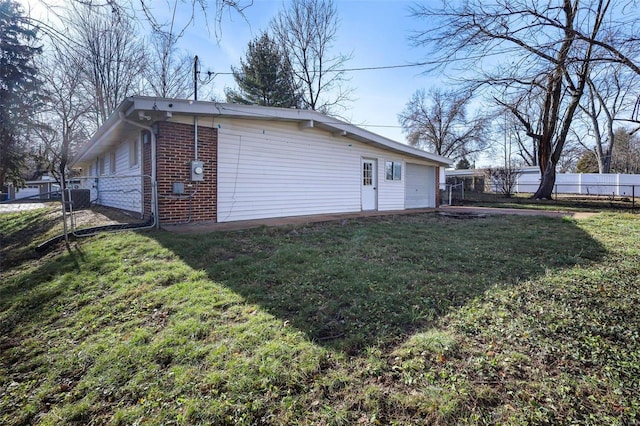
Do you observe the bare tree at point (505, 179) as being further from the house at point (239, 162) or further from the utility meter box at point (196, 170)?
the utility meter box at point (196, 170)

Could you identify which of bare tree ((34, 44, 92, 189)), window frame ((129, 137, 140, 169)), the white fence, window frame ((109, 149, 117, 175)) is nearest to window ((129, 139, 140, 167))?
window frame ((129, 137, 140, 169))

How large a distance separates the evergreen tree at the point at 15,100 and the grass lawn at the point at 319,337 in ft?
10.0

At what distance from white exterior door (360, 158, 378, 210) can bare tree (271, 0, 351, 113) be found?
1051cm

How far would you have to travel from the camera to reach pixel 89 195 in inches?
562

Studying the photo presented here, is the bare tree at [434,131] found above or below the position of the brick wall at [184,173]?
above

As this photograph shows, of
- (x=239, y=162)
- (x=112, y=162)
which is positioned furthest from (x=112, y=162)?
(x=239, y=162)

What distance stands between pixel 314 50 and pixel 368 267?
1939 cm

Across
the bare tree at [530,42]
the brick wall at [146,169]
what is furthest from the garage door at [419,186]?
the brick wall at [146,169]

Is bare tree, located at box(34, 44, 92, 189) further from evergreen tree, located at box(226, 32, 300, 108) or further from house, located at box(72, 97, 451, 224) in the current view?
evergreen tree, located at box(226, 32, 300, 108)

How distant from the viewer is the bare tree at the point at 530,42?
13.1 ft

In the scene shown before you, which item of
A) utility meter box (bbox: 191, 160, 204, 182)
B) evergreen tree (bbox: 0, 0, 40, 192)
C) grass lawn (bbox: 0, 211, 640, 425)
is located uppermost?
evergreen tree (bbox: 0, 0, 40, 192)

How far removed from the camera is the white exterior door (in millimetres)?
11024

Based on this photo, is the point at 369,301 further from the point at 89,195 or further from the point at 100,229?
the point at 89,195

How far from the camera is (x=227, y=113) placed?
7102 mm
